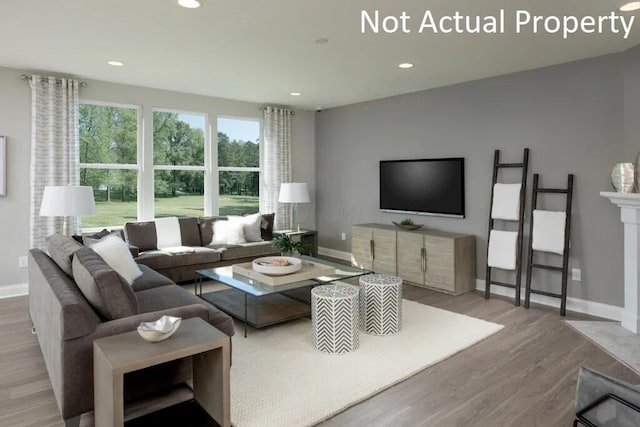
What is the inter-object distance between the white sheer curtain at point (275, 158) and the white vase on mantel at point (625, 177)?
4.69 meters

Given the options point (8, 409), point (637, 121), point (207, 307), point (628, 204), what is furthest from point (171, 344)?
point (637, 121)

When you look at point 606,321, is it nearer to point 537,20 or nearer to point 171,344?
point 537,20

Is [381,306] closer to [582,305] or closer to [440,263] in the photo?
[440,263]

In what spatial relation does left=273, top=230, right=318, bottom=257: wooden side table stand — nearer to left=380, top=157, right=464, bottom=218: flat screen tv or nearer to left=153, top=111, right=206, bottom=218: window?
left=380, top=157, right=464, bottom=218: flat screen tv

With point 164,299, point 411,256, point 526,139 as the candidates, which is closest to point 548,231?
point 526,139

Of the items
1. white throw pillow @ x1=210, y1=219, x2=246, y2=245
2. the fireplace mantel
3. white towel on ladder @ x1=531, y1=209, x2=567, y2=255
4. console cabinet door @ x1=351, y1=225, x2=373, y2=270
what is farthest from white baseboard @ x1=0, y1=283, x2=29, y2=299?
the fireplace mantel

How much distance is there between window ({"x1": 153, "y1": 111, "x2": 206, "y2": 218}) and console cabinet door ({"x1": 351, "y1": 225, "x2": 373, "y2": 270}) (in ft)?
7.96

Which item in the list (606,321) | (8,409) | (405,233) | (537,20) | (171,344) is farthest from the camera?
(405,233)

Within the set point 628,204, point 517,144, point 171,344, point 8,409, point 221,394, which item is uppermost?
point 517,144

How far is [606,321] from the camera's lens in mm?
3951

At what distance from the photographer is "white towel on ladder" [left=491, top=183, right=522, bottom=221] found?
4.57 meters

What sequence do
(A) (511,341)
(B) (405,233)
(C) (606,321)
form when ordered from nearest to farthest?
(A) (511,341)
(C) (606,321)
(B) (405,233)

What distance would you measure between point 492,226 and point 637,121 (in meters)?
1.72

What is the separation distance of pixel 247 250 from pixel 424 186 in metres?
2.57
